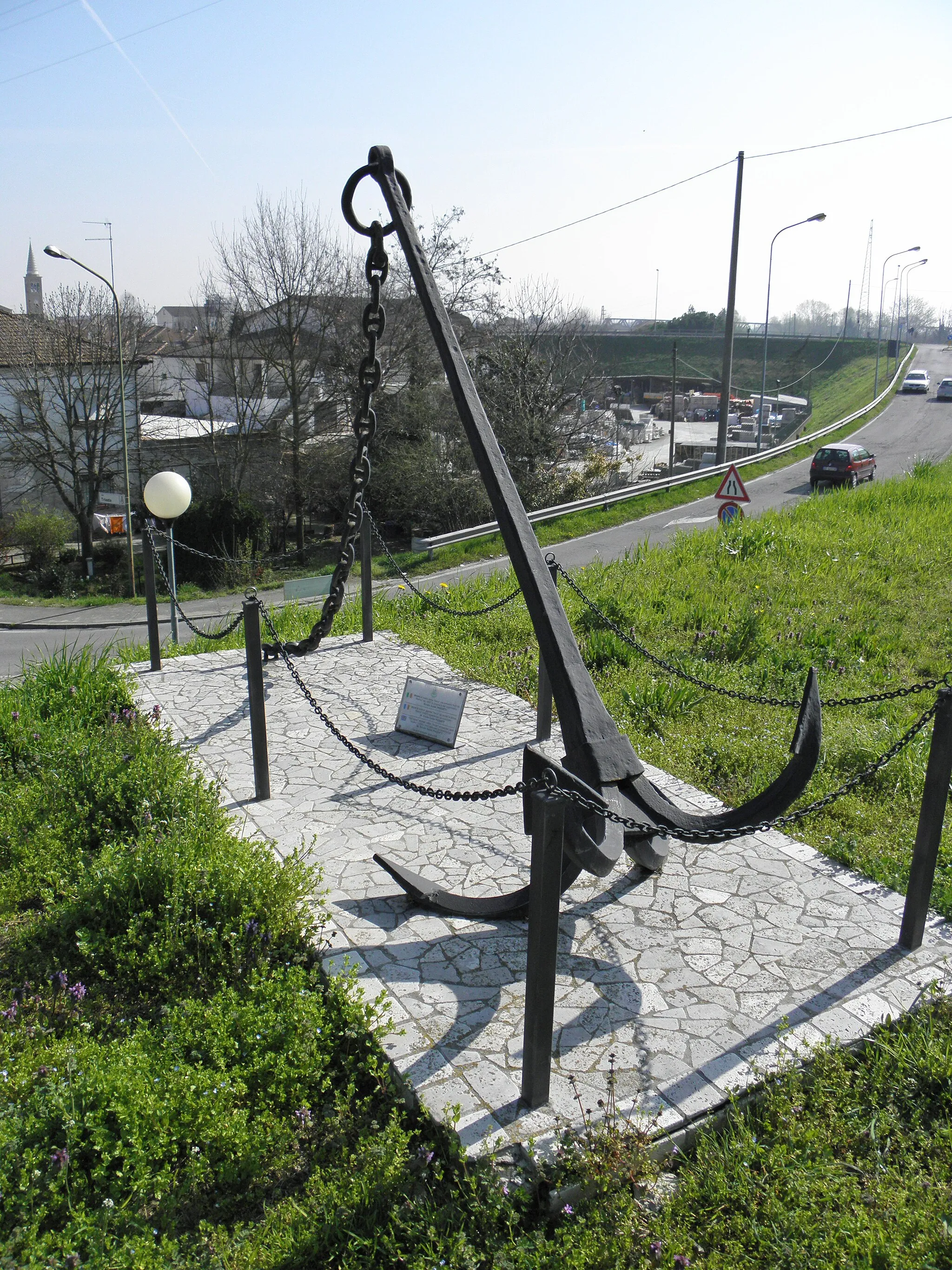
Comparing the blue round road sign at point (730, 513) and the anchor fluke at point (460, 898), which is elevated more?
the blue round road sign at point (730, 513)

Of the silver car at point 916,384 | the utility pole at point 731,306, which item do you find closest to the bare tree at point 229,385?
the utility pole at point 731,306

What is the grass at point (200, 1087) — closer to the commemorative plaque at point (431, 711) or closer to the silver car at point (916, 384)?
the commemorative plaque at point (431, 711)

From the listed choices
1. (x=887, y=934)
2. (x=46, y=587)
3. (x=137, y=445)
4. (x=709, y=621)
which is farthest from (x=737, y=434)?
(x=887, y=934)

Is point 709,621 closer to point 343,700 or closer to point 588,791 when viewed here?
point 343,700

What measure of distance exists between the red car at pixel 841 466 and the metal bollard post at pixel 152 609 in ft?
63.2

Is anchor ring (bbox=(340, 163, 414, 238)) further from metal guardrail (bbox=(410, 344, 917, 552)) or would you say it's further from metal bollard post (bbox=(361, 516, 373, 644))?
metal guardrail (bbox=(410, 344, 917, 552))

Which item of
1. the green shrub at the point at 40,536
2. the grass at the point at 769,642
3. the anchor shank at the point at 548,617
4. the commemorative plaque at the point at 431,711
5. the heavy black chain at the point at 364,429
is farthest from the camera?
the green shrub at the point at 40,536

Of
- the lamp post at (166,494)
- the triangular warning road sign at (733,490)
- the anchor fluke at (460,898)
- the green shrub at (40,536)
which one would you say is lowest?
the green shrub at (40,536)

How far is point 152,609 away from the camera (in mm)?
8086

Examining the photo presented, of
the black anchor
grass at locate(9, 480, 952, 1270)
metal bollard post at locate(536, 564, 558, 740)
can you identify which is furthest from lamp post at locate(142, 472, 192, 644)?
the black anchor

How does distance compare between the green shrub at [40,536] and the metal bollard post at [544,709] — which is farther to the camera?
the green shrub at [40,536]

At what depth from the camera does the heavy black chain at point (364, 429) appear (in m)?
5.68

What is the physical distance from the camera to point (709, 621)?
9.27 meters

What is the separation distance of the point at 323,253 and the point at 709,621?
75.1 feet
